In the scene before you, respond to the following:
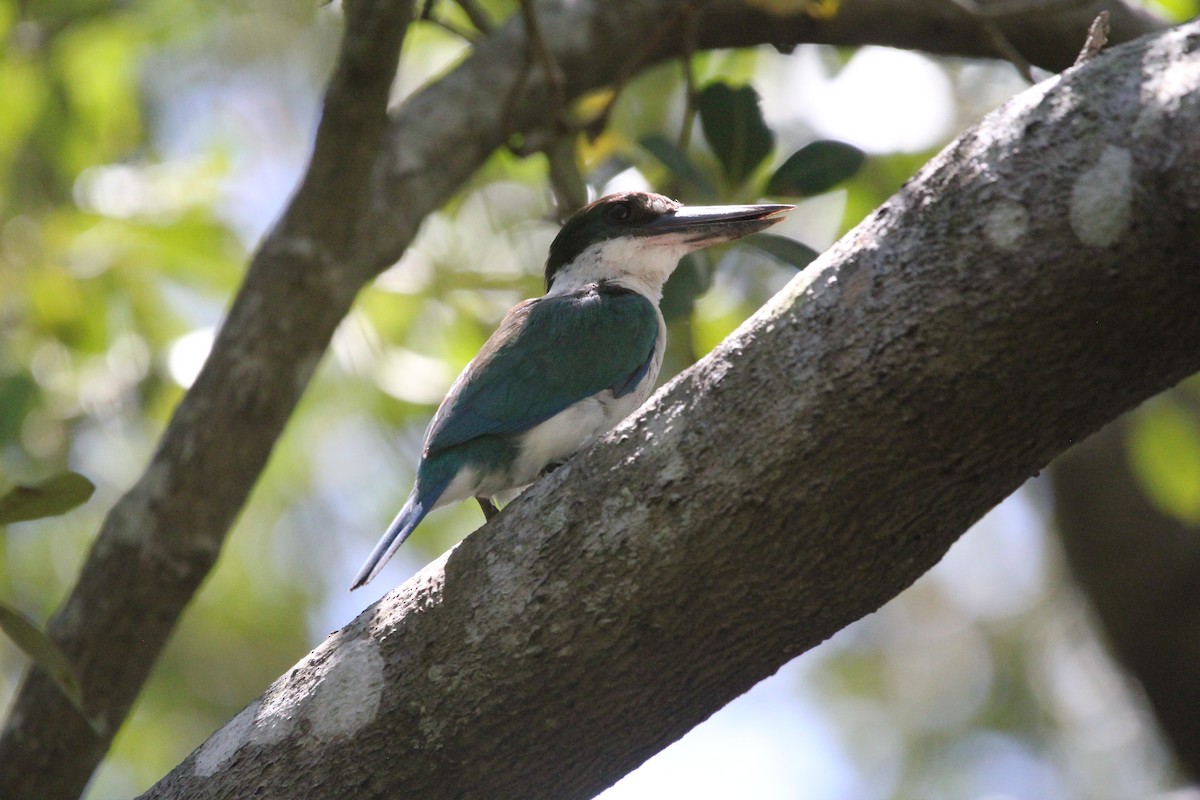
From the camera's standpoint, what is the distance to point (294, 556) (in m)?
6.38

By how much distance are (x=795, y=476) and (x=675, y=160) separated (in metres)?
1.84

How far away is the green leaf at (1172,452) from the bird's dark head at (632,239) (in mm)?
2229

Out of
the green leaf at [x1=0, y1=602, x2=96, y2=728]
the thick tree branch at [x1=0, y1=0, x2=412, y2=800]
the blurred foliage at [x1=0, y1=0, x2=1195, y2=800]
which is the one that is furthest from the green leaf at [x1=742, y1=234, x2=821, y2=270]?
the green leaf at [x1=0, y1=602, x2=96, y2=728]

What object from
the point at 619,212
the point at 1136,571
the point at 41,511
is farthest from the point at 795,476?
the point at 1136,571

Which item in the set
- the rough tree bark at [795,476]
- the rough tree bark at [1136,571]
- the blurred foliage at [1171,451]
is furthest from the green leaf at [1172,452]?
the rough tree bark at [795,476]

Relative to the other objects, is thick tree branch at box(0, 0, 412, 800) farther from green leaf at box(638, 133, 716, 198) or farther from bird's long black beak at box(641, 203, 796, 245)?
bird's long black beak at box(641, 203, 796, 245)

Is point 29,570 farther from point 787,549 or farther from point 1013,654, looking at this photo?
point 1013,654

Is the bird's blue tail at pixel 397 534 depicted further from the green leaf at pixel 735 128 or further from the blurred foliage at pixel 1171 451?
the blurred foliage at pixel 1171 451

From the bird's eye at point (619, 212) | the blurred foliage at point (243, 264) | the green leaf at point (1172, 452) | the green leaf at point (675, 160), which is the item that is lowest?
the green leaf at point (1172, 452)

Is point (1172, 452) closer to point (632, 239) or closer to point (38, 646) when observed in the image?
point (632, 239)

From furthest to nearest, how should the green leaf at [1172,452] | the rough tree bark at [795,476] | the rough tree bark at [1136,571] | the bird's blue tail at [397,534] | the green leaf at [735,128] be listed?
the rough tree bark at [1136,571]
the green leaf at [1172,452]
the green leaf at [735,128]
the bird's blue tail at [397,534]
the rough tree bark at [795,476]

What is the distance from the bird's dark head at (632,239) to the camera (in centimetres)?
394

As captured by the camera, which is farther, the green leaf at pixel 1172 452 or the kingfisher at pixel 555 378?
the green leaf at pixel 1172 452

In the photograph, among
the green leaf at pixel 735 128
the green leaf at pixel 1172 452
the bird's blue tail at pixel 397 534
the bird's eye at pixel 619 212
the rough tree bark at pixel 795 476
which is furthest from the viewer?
the green leaf at pixel 1172 452
